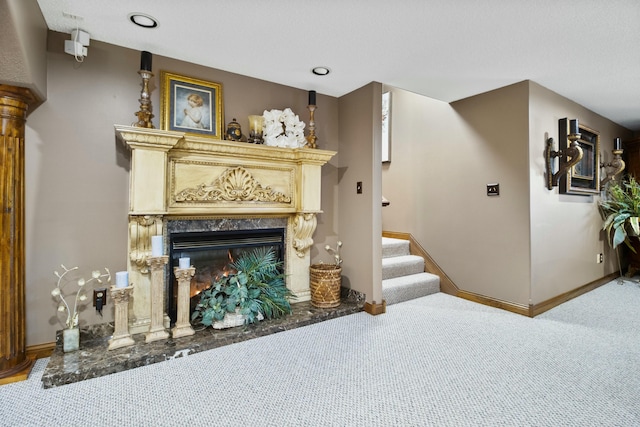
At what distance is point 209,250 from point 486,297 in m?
2.78

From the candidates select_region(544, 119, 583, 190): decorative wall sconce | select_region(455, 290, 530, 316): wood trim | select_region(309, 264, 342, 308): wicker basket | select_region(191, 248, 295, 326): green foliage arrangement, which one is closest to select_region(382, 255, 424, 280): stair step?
select_region(455, 290, 530, 316): wood trim

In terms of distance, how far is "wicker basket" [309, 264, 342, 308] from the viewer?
290 centimetres

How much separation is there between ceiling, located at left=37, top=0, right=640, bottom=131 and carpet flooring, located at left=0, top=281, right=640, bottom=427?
2.16 meters

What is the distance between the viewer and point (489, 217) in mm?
3203

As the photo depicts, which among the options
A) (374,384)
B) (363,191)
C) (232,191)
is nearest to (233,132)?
(232,191)

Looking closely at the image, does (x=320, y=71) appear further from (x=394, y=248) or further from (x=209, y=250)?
(x=394, y=248)

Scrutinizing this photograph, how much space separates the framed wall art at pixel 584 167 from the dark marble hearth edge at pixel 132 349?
9.80 ft

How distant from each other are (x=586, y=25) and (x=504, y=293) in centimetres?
228

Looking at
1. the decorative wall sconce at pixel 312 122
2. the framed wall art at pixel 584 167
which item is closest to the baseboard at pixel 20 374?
the decorative wall sconce at pixel 312 122

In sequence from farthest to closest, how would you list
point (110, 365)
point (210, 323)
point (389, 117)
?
point (389, 117) → point (210, 323) → point (110, 365)

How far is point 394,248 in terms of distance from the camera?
3951 millimetres

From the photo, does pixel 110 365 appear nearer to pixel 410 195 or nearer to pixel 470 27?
pixel 470 27

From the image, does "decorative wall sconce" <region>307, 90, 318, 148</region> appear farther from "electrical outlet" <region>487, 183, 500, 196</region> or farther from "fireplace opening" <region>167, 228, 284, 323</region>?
"electrical outlet" <region>487, 183, 500, 196</region>

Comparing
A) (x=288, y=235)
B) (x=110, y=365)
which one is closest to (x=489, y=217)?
(x=288, y=235)
